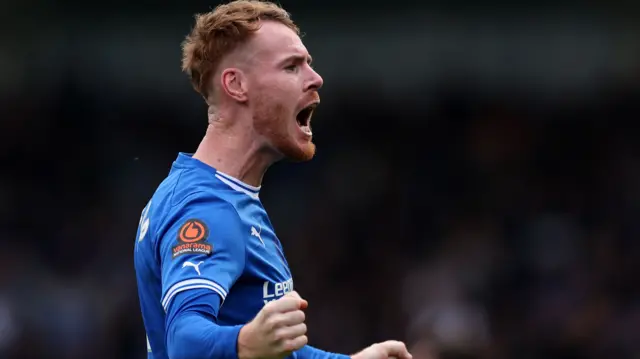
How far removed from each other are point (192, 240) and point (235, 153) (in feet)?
1.97

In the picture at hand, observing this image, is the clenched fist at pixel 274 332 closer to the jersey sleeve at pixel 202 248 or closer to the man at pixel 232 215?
the man at pixel 232 215

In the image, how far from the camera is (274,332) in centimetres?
303

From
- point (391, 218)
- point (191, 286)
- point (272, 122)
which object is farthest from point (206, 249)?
point (391, 218)

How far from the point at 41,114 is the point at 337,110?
10.9ft

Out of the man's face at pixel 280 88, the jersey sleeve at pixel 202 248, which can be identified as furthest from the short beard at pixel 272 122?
the jersey sleeve at pixel 202 248

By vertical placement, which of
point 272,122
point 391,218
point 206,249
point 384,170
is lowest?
point 206,249

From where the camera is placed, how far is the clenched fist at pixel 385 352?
143 inches

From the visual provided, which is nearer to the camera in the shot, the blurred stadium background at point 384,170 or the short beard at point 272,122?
the short beard at point 272,122

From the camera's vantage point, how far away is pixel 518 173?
11.4 meters

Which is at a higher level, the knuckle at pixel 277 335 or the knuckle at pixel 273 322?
the knuckle at pixel 273 322

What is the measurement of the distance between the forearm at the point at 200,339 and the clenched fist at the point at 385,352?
0.66m

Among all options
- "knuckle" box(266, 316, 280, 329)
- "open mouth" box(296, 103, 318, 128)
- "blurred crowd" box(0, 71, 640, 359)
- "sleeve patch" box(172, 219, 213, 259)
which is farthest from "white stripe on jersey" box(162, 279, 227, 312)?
"blurred crowd" box(0, 71, 640, 359)

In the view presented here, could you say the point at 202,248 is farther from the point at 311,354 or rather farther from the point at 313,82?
the point at 313,82

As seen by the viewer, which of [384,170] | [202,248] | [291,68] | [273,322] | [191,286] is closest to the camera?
[273,322]
